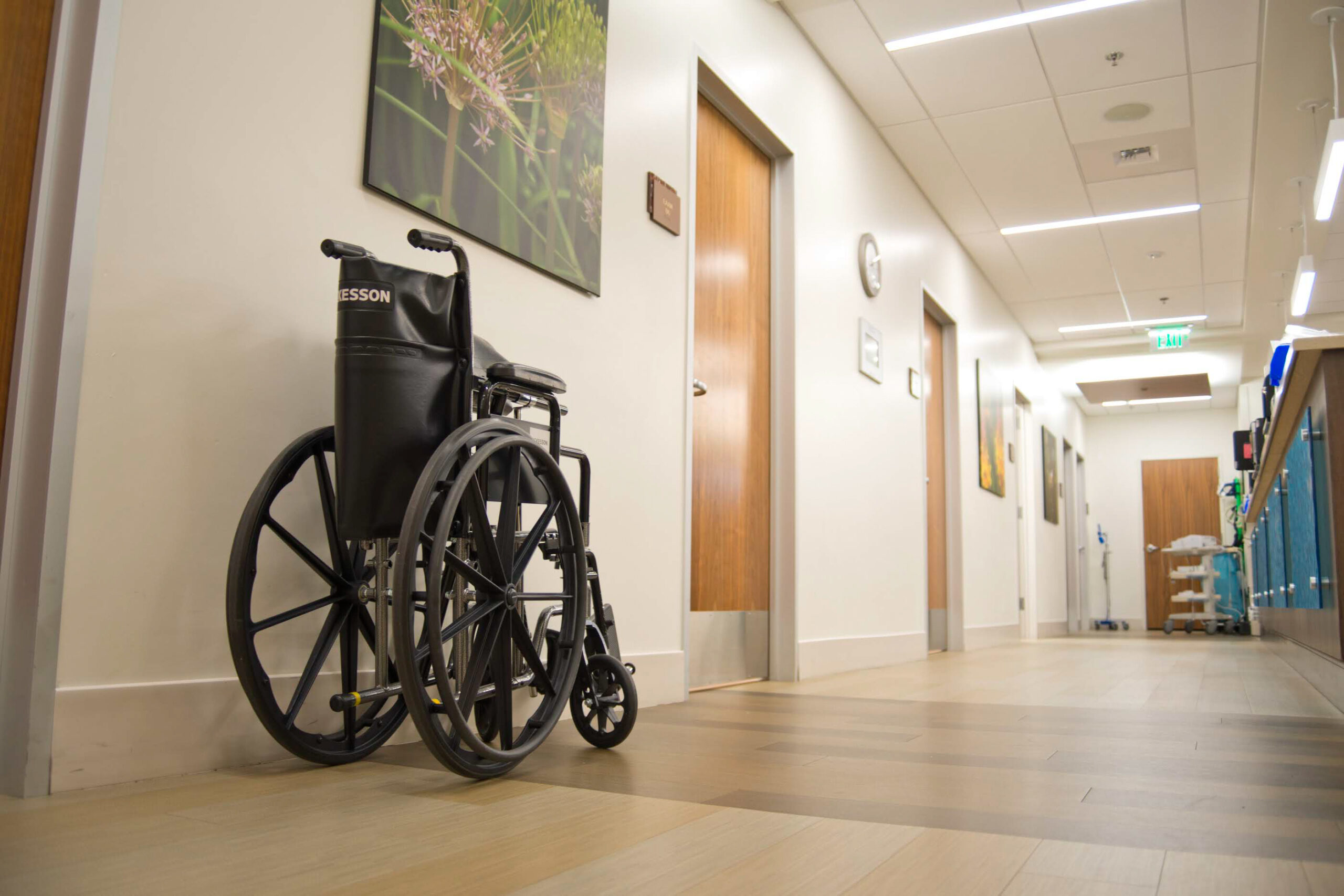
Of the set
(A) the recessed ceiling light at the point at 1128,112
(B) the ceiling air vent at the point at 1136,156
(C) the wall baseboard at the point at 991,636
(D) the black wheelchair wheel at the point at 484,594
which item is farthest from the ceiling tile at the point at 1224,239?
(D) the black wheelchair wheel at the point at 484,594

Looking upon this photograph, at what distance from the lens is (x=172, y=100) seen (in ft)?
5.13

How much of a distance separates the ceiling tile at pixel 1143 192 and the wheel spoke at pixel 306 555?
17.6ft

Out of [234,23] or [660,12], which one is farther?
[660,12]

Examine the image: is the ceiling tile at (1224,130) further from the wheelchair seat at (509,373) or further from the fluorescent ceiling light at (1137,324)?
the wheelchair seat at (509,373)

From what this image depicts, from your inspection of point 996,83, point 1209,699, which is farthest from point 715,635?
point 996,83

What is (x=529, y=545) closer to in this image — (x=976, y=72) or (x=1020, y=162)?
(x=976, y=72)

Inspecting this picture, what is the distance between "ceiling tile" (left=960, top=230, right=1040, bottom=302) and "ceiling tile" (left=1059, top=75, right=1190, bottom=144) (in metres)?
1.53

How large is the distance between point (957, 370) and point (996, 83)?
7.40 feet

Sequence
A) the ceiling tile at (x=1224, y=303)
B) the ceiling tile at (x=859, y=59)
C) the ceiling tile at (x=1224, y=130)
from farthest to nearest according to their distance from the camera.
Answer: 1. the ceiling tile at (x=1224, y=303)
2. the ceiling tile at (x=1224, y=130)
3. the ceiling tile at (x=859, y=59)

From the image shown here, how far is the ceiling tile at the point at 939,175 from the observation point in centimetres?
521

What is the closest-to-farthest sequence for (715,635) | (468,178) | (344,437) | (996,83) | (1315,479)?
(344,437)
(468,178)
(1315,479)
(715,635)
(996,83)

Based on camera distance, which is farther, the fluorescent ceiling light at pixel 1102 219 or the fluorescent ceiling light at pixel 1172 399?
the fluorescent ceiling light at pixel 1172 399

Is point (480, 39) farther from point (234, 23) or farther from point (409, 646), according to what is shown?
point (409, 646)

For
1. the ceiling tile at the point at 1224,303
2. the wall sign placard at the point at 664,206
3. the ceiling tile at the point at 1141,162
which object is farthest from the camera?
the ceiling tile at the point at 1224,303
